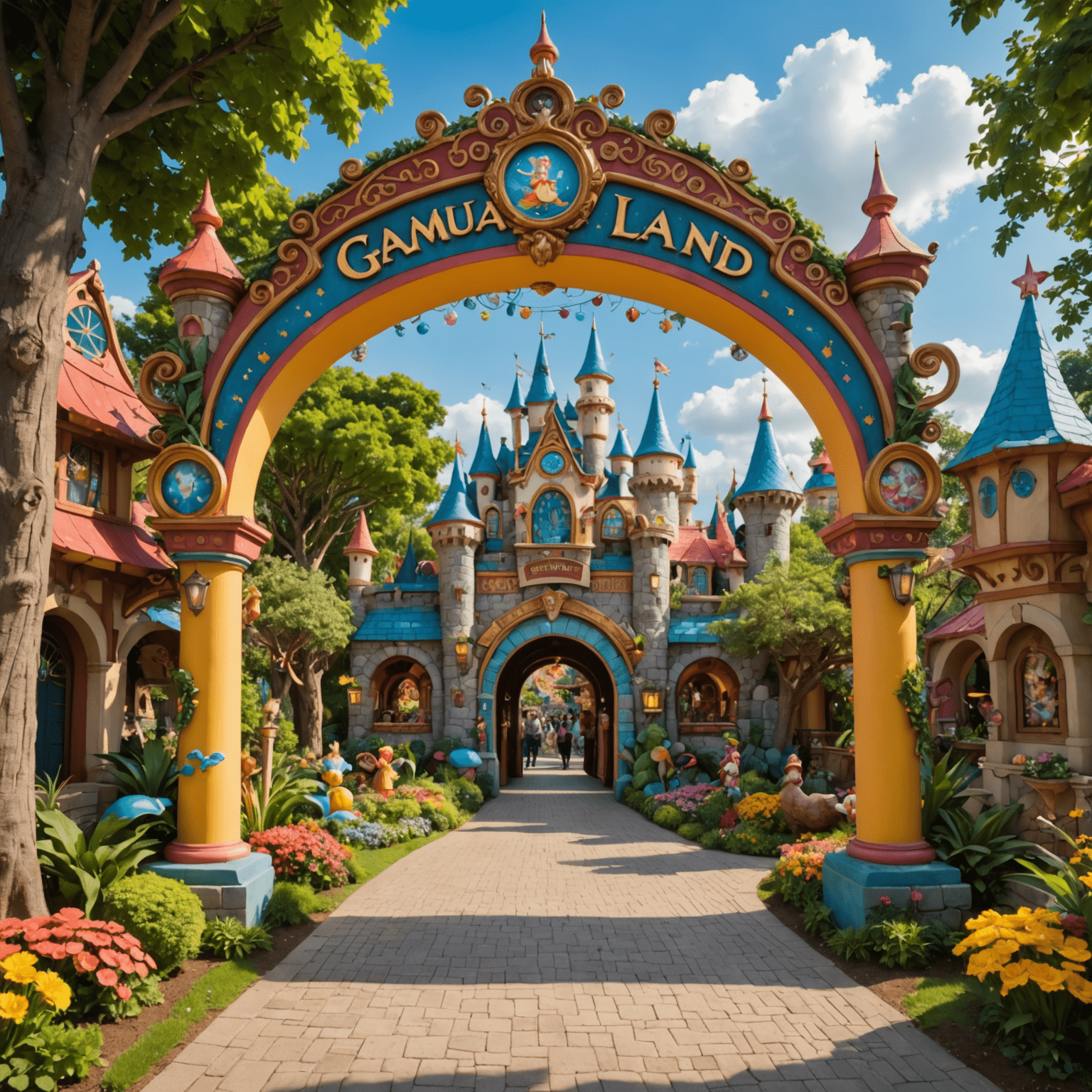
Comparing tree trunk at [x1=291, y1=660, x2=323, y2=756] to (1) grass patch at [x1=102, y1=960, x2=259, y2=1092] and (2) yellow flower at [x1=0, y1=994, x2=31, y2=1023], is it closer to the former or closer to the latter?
(1) grass patch at [x1=102, y1=960, x2=259, y2=1092]

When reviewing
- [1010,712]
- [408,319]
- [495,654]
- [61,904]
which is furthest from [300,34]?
[495,654]

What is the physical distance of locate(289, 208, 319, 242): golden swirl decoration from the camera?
29.3ft

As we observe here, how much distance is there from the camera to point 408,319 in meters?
9.86

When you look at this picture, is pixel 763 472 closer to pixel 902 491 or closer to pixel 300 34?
pixel 902 491

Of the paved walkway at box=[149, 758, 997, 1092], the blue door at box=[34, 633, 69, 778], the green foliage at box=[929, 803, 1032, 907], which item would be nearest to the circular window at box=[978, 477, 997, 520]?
the green foliage at box=[929, 803, 1032, 907]

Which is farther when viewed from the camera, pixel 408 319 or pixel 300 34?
pixel 408 319

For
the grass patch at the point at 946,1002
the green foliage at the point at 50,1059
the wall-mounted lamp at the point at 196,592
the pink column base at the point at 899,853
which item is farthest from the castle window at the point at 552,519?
the green foliage at the point at 50,1059

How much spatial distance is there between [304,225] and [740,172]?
460 cm

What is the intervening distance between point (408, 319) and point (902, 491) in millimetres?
5693

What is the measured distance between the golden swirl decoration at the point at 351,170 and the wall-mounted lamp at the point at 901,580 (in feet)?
22.0

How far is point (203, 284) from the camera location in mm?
8805

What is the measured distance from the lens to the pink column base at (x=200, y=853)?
8062mm

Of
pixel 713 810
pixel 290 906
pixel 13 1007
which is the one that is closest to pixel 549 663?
pixel 713 810

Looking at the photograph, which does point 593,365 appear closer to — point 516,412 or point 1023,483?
point 516,412
